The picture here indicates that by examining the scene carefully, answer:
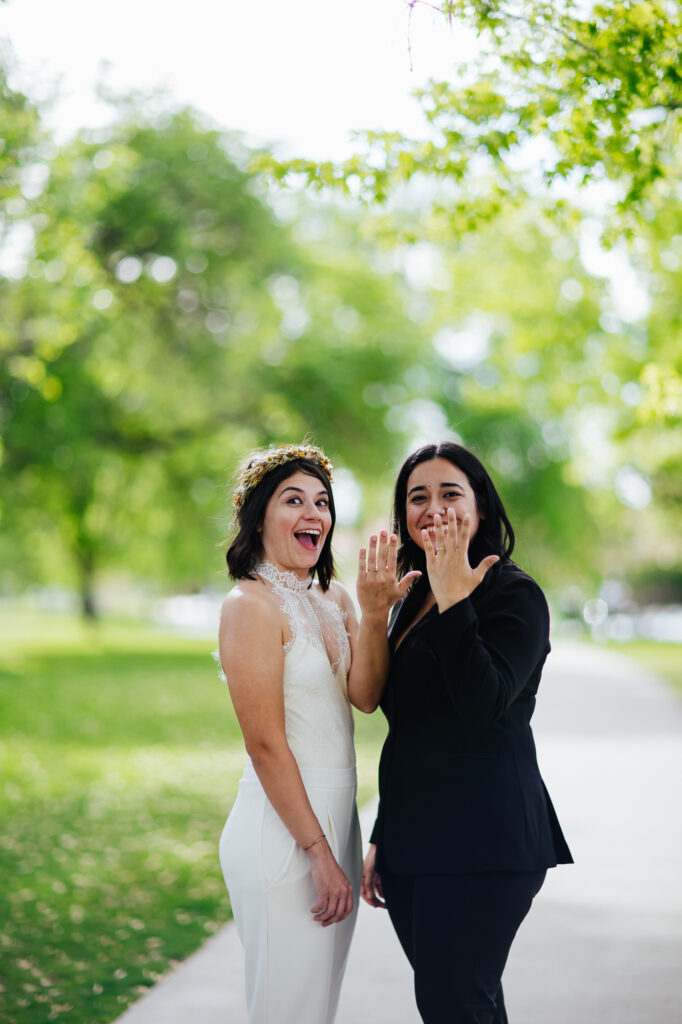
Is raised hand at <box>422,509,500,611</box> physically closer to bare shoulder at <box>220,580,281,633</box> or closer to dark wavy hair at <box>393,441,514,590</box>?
dark wavy hair at <box>393,441,514,590</box>

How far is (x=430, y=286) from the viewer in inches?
1102

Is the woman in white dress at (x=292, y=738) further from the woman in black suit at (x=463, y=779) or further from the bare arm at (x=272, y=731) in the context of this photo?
the woman in black suit at (x=463, y=779)

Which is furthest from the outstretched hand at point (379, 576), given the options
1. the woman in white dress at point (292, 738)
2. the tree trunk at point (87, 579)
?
the tree trunk at point (87, 579)

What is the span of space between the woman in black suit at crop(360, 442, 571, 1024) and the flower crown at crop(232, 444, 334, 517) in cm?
52

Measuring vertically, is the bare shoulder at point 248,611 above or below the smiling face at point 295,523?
below

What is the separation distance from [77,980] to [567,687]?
15443mm

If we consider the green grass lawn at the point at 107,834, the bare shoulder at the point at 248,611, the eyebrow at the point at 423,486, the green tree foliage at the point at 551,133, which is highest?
the green tree foliage at the point at 551,133

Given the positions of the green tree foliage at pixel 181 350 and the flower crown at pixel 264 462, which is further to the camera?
the green tree foliage at pixel 181 350

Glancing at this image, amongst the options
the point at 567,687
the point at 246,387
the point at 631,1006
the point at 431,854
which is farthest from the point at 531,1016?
the point at 246,387

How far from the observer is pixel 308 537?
345cm

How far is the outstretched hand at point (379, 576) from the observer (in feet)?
10.0

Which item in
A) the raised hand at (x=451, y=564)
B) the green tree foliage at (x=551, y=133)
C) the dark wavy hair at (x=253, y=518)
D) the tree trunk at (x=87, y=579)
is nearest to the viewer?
the raised hand at (x=451, y=564)

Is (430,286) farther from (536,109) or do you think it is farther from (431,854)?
(431,854)

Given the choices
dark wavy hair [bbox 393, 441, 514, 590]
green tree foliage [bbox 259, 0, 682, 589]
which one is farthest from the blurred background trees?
dark wavy hair [bbox 393, 441, 514, 590]
